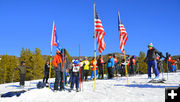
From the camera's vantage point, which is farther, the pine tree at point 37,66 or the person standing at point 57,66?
the pine tree at point 37,66

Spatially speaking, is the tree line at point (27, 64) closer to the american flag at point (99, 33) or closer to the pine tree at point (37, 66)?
the pine tree at point (37, 66)

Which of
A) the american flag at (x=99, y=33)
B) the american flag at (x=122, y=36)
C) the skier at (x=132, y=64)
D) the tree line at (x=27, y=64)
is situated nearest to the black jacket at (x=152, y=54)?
the american flag at (x=122, y=36)

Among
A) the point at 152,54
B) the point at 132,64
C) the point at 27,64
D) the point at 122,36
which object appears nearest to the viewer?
the point at 152,54

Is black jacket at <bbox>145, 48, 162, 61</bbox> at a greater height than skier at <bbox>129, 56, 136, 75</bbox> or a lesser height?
greater

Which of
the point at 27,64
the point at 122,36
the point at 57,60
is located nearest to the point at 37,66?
the point at 27,64

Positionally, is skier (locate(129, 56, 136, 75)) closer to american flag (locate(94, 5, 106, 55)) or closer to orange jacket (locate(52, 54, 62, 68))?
american flag (locate(94, 5, 106, 55))

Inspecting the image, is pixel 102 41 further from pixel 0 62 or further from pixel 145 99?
pixel 0 62

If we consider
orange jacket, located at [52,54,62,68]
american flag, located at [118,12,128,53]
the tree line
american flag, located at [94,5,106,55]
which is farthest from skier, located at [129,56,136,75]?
the tree line

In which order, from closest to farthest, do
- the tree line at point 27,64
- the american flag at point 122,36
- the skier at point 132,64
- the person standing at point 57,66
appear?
1. the person standing at point 57,66
2. the american flag at point 122,36
3. the skier at point 132,64
4. the tree line at point 27,64

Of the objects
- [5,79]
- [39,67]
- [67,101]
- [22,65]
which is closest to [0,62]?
[5,79]

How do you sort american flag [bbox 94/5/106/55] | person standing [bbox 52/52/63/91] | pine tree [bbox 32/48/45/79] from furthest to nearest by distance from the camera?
pine tree [bbox 32/48/45/79]
american flag [bbox 94/5/106/55]
person standing [bbox 52/52/63/91]

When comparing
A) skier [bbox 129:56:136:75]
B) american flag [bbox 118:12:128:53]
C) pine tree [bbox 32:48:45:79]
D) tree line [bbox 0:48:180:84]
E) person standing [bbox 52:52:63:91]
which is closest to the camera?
person standing [bbox 52:52:63:91]

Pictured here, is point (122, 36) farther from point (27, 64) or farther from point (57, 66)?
point (27, 64)

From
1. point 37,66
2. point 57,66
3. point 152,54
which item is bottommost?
point 37,66
